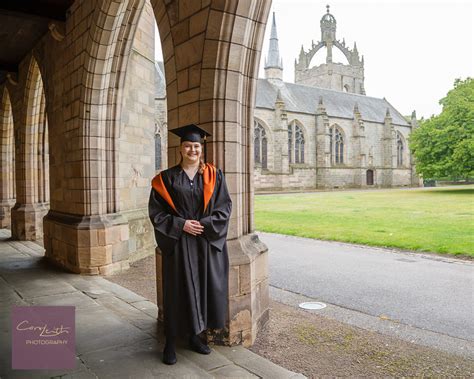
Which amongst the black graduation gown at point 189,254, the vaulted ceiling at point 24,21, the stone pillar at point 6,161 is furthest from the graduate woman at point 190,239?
the stone pillar at point 6,161

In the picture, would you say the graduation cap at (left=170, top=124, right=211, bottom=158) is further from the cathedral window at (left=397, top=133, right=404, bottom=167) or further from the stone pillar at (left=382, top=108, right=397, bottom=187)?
the cathedral window at (left=397, top=133, right=404, bottom=167)

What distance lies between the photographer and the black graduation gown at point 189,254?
8.99 ft

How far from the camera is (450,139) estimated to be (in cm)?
2711

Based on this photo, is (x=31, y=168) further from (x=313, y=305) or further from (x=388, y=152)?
(x=388, y=152)

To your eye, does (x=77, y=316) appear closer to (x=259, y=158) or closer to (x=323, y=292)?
(x=323, y=292)

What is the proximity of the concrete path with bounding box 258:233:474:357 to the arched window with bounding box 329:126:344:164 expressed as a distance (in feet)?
111

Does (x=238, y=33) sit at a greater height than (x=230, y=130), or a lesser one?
greater

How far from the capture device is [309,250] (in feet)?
27.5

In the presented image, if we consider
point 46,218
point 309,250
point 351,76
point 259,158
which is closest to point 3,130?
point 46,218

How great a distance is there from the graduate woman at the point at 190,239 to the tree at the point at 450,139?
27212mm

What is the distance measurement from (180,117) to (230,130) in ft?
1.78

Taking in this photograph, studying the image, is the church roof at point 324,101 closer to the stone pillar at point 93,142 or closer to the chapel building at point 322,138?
the chapel building at point 322,138

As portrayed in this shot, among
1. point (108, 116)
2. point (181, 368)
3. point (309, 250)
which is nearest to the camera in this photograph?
point (181, 368)

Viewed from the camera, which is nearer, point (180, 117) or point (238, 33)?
point (238, 33)
